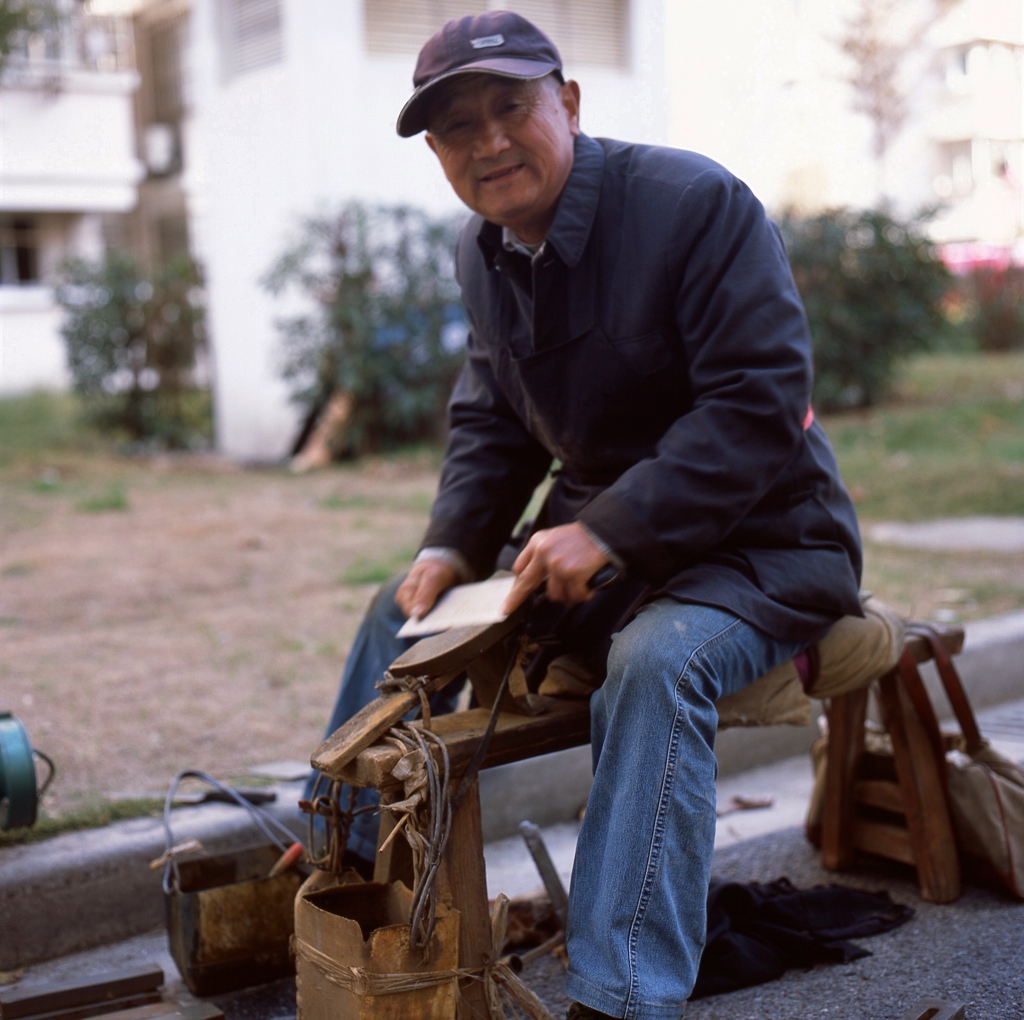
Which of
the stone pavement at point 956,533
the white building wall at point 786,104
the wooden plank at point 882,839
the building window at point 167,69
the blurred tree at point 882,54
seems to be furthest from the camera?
the blurred tree at point 882,54

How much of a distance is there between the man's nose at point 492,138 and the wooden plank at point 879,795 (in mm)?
1781

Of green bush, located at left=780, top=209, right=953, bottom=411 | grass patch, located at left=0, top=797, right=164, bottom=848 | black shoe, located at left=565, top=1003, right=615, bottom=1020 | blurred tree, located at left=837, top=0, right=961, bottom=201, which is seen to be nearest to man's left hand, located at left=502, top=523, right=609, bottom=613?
black shoe, located at left=565, top=1003, right=615, bottom=1020

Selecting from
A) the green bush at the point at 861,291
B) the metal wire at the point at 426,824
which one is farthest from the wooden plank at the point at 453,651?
the green bush at the point at 861,291

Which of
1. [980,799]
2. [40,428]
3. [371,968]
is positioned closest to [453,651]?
[371,968]

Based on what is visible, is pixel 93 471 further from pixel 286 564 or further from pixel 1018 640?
pixel 1018 640

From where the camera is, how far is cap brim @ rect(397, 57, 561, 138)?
8.23 feet

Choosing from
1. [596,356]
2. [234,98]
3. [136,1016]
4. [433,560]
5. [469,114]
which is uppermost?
[234,98]

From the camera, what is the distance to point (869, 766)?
10.9 ft

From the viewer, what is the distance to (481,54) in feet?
8.38

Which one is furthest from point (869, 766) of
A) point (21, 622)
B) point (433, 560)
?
point (21, 622)

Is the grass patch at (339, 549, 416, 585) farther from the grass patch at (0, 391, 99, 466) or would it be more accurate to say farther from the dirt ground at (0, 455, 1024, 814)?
the grass patch at (0, 391, 99, 466)

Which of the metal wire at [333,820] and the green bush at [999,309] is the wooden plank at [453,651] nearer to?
the metal wire at [333,820]

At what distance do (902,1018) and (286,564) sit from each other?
4517 millimetres

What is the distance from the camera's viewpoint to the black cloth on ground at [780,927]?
8.64ft
